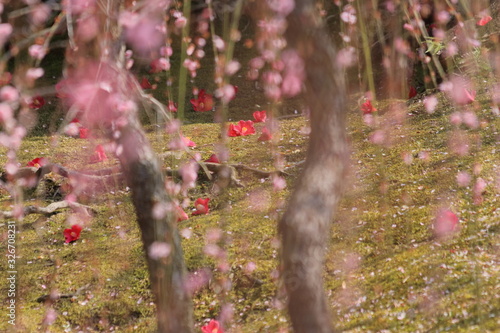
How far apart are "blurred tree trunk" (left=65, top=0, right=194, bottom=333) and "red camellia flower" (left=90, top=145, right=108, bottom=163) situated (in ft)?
7.41

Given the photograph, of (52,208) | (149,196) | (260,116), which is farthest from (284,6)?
(260,116)

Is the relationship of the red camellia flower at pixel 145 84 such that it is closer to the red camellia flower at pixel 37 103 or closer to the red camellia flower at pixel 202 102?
the red camellia flower at pixel 202 102

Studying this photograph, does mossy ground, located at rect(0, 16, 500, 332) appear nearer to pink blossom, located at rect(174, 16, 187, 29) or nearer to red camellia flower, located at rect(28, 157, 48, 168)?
red camellia flower, located at rect(28, 157, 48, 168)

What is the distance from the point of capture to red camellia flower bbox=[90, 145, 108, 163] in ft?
14.9

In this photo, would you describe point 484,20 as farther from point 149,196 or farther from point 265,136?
point 149,196

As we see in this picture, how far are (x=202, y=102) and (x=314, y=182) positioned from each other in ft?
12.6

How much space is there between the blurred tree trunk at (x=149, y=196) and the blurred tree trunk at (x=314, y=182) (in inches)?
23.8

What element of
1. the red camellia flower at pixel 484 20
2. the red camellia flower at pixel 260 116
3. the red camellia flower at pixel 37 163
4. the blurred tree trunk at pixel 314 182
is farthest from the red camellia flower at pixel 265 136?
the blurred tree trunk at pixel 314 182

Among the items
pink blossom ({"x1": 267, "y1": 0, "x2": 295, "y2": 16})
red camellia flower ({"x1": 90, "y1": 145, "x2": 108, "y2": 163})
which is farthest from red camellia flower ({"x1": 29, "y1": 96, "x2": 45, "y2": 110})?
pink blossom ({"x1": 267, "y1": 0, "x2": 295, "y2": 16})

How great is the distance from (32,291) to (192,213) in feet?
3.61

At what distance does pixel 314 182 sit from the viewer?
1876 mm

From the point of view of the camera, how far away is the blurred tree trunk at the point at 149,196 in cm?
220

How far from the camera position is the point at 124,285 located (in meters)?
3.29

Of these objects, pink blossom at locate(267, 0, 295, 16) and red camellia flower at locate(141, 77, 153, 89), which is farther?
red camellia flower at locate(141, 77, 153, 89)
